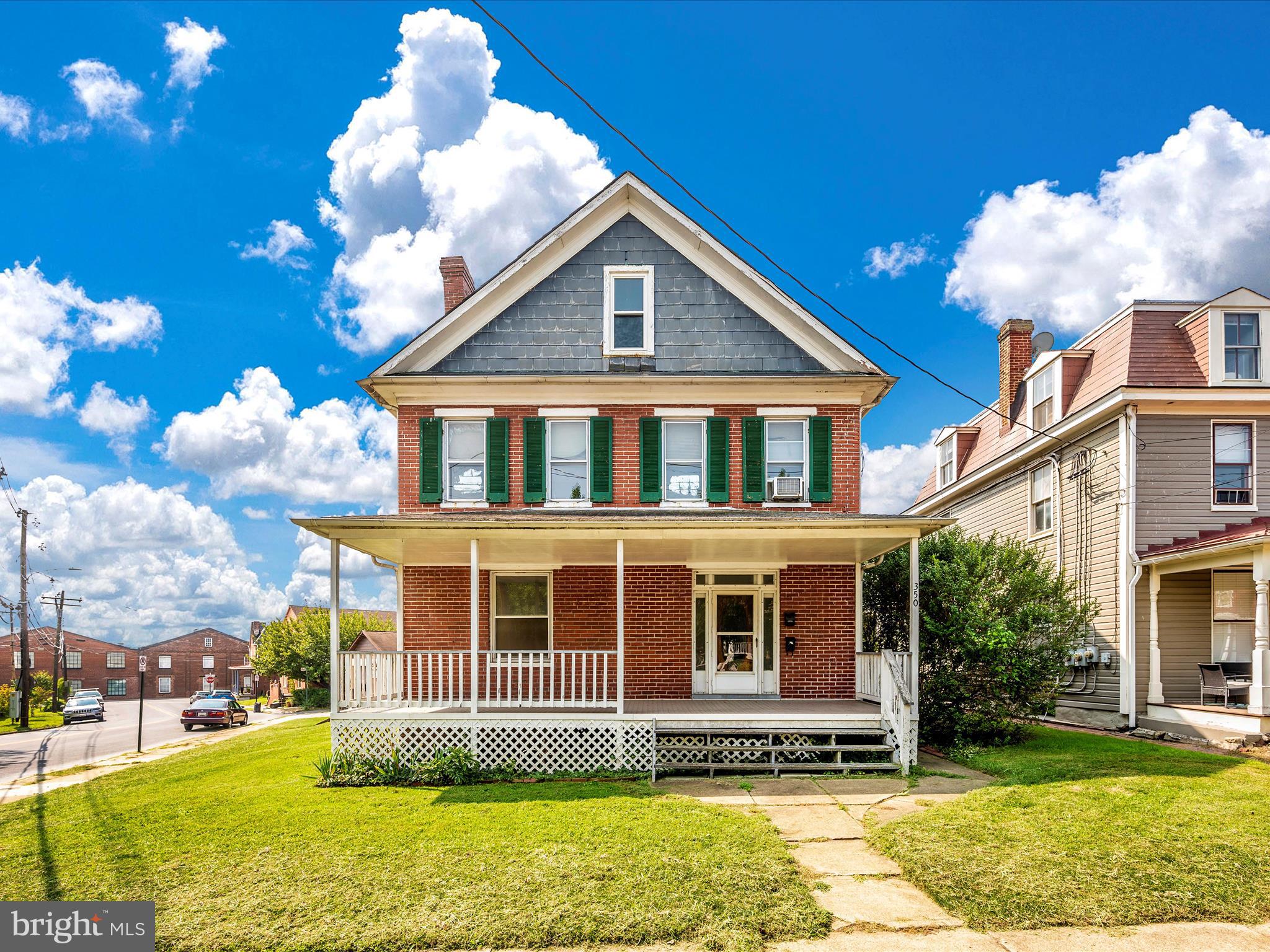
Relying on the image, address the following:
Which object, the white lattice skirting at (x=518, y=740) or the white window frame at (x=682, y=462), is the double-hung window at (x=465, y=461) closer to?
the white window frame at (x=682, y=462)

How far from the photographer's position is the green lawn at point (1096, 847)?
5934 millimetres

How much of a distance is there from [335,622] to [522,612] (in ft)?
11.6

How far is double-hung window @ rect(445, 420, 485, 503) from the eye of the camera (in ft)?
46.3

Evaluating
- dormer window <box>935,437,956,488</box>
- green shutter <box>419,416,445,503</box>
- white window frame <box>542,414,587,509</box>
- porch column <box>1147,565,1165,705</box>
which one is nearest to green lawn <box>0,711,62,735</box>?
green shutter <box>419,416,445,503</box>

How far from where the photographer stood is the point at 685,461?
46.5 feet

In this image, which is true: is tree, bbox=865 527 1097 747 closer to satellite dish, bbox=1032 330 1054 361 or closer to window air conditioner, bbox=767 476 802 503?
window air conditioner, bbox=767 476 802 503

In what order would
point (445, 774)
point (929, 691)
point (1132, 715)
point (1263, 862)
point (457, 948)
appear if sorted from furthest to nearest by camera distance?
point (1132, 715), point (929, 691), point (445, 774), point (1263, 862), point (457, 948)

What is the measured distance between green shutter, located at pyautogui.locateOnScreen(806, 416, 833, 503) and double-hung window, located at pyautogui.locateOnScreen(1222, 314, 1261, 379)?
8.00m

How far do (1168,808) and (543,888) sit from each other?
21.9 feet

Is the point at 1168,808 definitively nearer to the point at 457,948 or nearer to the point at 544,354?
the point at 457,948

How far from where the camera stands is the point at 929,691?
1286cm

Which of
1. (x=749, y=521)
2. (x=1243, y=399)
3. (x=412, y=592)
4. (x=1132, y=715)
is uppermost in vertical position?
(x=1243, y=399)

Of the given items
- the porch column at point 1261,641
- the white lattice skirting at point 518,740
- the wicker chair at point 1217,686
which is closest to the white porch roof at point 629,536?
the white lattice skirting at point 518,740

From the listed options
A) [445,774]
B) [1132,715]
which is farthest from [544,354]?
[1132,715]
